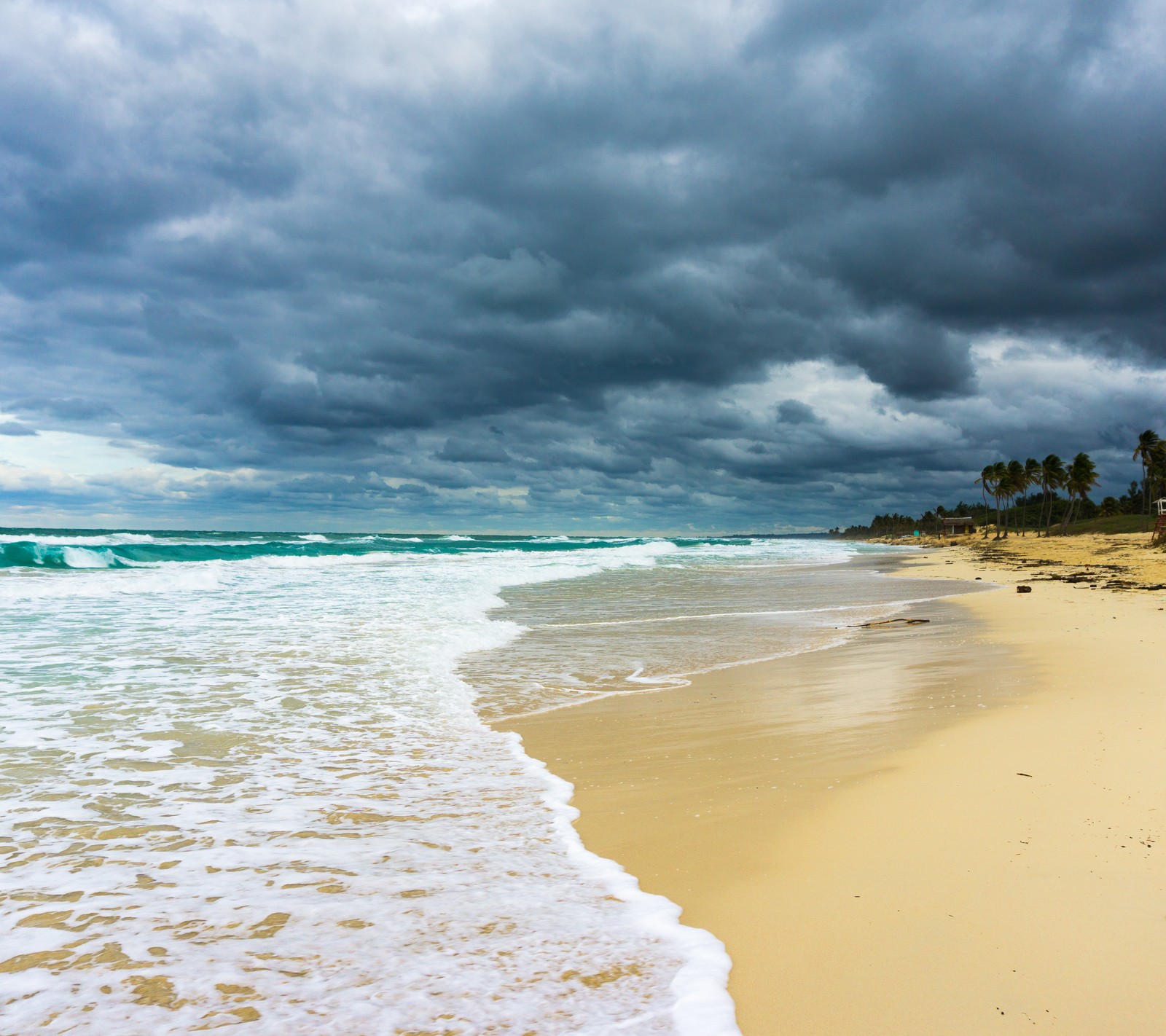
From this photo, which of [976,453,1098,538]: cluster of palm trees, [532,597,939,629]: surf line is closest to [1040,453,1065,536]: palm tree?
[976,453,1098,538]: cluster of palm trees

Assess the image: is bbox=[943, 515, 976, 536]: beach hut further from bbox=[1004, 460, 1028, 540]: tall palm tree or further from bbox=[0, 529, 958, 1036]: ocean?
bbox=[0, 529, 958, 1036]: ocean

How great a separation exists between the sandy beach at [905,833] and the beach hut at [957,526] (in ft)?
424

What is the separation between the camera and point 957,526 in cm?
12975

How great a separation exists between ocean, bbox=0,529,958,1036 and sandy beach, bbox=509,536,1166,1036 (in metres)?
0.35

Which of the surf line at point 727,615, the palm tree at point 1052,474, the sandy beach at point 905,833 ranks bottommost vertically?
the surf line at point 727,615

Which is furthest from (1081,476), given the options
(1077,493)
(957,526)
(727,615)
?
(727,615)

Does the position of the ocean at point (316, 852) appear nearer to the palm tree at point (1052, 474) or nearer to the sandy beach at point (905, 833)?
the sandy beach at point (905, 833)

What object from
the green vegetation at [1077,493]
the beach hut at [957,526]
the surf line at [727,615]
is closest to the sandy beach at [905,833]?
the surf line at [727,615]

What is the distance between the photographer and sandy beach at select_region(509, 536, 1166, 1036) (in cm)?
262

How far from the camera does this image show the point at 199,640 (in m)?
11.5

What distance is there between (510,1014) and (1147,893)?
3094 mm

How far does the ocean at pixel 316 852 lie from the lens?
2.66 m

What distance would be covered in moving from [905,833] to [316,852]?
11.9 ft

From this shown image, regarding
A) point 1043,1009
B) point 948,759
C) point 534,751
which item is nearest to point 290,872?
point 534,751
